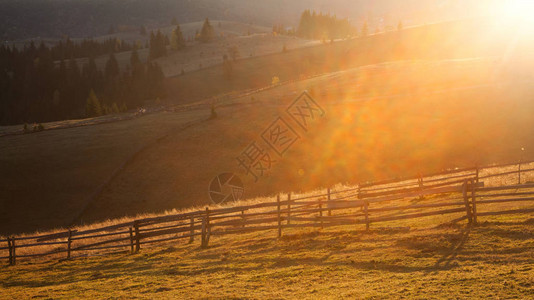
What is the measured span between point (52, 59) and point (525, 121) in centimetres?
17374

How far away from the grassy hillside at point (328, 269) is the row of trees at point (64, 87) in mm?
95359

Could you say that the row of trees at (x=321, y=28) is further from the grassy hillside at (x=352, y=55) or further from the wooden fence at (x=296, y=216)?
the wooden fence at (x=296, y=216)

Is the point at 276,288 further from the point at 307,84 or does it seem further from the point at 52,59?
the point at 52,59

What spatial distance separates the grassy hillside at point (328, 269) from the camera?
1142 centimetres

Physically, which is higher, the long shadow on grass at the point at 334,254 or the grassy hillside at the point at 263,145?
the grassy hillside at the point at 263,145

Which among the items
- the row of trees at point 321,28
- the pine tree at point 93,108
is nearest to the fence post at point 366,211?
the pine tree at point 93,108

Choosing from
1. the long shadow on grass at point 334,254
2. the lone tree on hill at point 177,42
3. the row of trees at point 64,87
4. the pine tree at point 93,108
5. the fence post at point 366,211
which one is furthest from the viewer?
the lone tree on hill at point 177,42

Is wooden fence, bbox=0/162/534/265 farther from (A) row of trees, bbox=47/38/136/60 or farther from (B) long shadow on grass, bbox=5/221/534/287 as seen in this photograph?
(A) row of trees, bbox=47/38/136/60

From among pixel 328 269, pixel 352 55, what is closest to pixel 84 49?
pixel 352 55

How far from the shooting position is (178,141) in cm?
5362

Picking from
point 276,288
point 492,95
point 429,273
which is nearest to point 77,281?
point 276,288

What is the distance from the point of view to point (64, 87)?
469 ft

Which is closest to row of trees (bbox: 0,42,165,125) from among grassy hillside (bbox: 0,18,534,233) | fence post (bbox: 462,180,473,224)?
grassy hillside (bbox: 0,18,534,233)

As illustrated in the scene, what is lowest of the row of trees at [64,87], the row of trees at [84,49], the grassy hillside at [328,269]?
the grassy hillside at [328,269]
